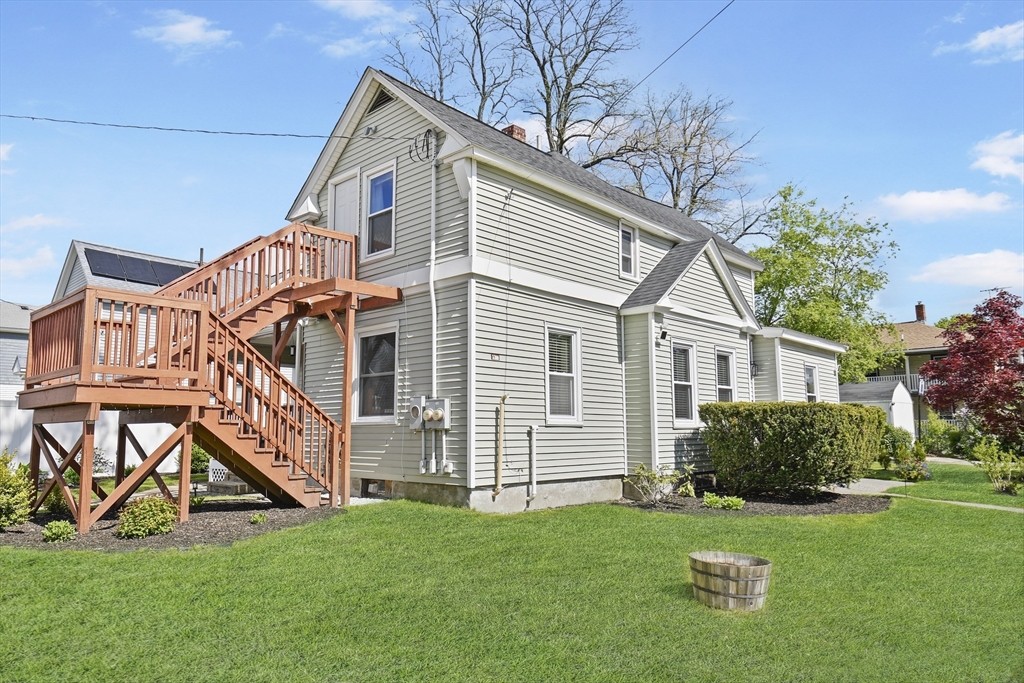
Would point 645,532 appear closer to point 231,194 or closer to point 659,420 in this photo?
point 659,420

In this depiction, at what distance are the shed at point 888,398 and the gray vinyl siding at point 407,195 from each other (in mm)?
20734

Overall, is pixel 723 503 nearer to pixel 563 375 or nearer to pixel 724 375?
pixel 563 375

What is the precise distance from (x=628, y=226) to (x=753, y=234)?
61.4 feet

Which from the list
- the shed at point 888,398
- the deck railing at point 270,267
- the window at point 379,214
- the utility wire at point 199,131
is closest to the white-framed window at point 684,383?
the window at point 379,214

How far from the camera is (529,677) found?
4469mm

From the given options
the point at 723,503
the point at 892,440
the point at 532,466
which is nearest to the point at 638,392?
the point at 723,503

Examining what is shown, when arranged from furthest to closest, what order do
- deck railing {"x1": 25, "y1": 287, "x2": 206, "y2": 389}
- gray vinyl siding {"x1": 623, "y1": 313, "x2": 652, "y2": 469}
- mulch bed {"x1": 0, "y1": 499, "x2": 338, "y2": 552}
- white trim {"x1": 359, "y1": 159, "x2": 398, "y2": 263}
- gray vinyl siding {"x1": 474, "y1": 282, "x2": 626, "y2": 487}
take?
gray vinyl siding {"x1": 623, "y1": 313, "x2": 652, "y2": 469} → white trim {"x1": 359, "y1": 159, "x2": 398, "y2": 263} → gray vinyl siding {"x1": 474, "y1": 282, "x2": 626, "y2": 487} → deck railing {"x1": 25, "y1": 287, "x2": 206, "y2": 389} → mulch bed {"x1": 0, "y1": 499, "x2": 338, "y2": 552}

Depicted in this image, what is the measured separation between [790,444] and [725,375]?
3593mm

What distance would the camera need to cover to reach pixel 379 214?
12.5 m

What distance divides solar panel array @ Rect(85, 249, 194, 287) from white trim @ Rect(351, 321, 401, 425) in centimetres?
1188

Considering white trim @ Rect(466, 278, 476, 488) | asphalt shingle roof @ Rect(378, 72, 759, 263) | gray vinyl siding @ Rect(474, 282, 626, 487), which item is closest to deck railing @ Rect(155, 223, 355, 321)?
asphalt shingle roof @ Rect(378, 72, 759, 263)

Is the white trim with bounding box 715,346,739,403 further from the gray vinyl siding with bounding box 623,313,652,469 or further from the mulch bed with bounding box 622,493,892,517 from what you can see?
the mulch bed with bounding box 622,493,892,517

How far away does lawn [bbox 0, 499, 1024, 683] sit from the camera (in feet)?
15.2

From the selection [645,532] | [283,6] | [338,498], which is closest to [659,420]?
[645,532]
